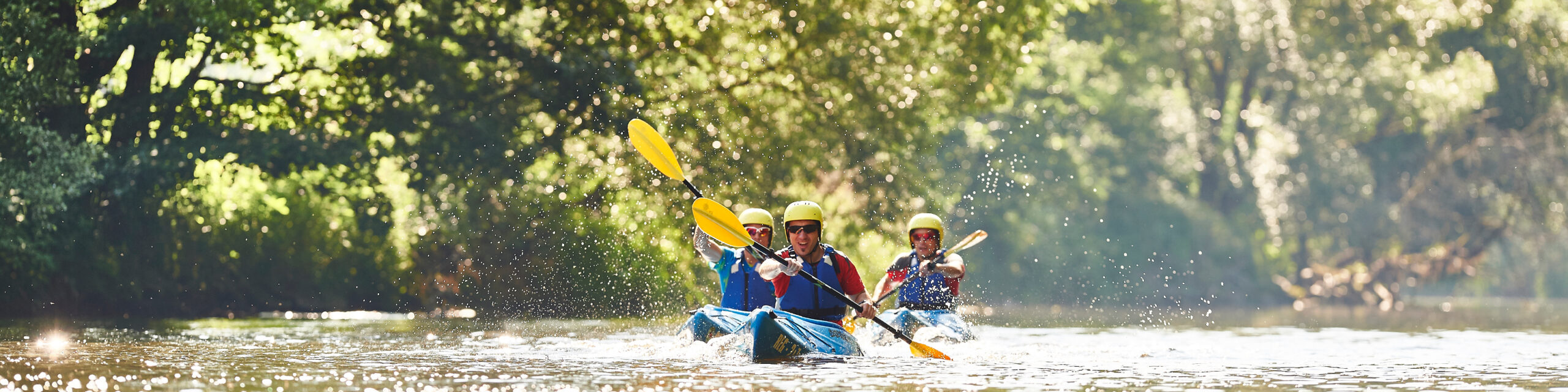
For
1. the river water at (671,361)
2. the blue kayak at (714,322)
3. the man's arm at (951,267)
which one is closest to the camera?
the river water at (671,361)

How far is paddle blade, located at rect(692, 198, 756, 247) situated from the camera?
1122cm

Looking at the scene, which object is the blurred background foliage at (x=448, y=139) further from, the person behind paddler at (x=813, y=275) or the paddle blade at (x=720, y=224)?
the person behind paddler at (x=813, y=275)

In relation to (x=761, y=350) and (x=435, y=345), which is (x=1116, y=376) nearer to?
(x=761, y=350)

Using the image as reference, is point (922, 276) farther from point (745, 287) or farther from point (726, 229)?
point (726, 229)

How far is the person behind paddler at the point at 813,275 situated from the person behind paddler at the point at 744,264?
1.06ft

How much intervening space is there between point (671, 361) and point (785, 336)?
0.81 m

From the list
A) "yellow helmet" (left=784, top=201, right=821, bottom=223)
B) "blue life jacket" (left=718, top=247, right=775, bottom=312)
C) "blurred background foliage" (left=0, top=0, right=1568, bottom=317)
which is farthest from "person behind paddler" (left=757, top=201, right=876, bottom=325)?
"blurred background foliage" (left=0, top=0, right=1568, bottom=317)

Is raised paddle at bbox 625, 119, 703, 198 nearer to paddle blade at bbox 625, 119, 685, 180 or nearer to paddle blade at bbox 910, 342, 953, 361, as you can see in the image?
paddle blade at bbox 625, 119, 685, 180

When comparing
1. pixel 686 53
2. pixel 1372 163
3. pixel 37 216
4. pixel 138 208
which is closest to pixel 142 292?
pixel 138 208

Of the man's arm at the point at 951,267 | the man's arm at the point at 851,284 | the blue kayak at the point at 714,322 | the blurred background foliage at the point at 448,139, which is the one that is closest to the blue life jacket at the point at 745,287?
the blue kayak at the point at 714,322

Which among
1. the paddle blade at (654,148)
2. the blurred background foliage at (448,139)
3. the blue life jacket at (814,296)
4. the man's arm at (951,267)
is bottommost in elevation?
the blue life jacket at (814,296)

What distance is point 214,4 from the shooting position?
18.8 metres

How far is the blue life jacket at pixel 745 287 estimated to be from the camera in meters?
12.4

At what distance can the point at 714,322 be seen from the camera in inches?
462
